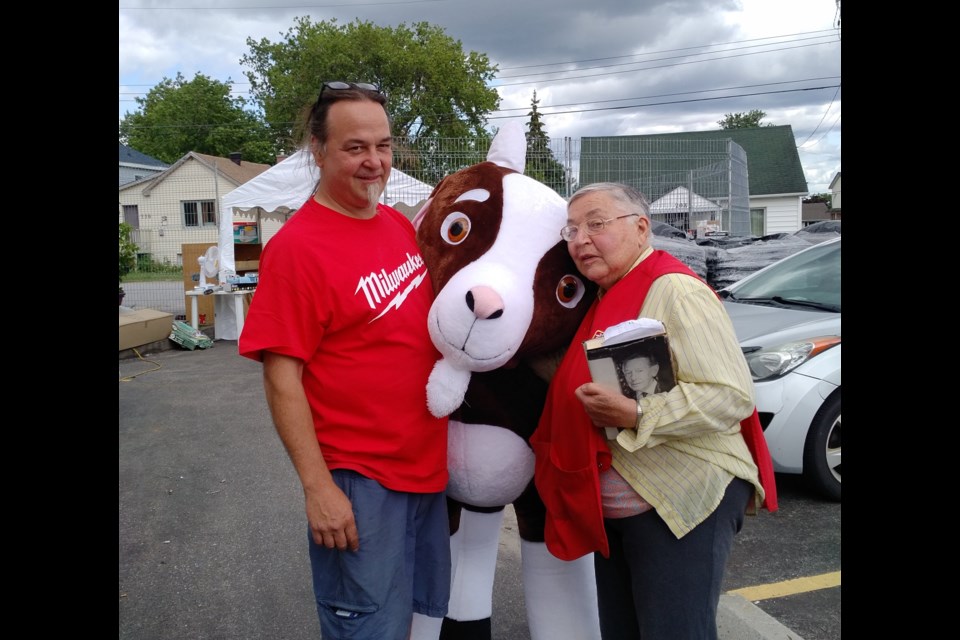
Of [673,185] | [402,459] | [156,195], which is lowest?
[402,459]

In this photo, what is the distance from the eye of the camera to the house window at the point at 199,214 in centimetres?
2814

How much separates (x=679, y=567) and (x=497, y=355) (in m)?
0.75

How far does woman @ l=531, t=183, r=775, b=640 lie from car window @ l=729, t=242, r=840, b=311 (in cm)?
330

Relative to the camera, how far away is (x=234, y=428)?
20.7 ft

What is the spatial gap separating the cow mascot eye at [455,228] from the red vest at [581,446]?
19.0 inches

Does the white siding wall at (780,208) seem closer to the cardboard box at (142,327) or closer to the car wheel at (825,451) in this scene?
the cardboard box at (142,327)

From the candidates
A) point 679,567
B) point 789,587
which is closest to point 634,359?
point 679,567

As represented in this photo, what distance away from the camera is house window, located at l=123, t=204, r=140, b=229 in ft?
105

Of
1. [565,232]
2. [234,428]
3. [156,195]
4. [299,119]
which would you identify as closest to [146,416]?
[234,428]

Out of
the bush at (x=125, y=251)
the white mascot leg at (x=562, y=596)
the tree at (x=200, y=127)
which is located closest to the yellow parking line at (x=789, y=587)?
the white mascot leg at (x=562, y=596)
